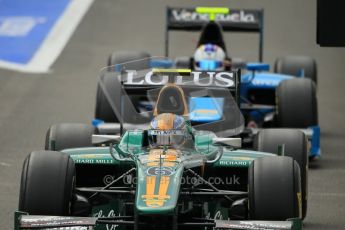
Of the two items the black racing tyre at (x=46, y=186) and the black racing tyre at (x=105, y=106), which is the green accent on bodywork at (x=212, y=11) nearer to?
the black racing tyre at (x=105, y=106)

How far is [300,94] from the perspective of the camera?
1806cm

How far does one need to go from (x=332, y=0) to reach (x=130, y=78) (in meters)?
2.83

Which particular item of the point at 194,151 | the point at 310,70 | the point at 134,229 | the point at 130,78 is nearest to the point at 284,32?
the point at 310,70

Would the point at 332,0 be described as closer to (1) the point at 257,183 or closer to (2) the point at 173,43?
(1) the point at 257,183

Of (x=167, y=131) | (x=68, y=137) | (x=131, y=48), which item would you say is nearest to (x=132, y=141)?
(x=167, y=131)

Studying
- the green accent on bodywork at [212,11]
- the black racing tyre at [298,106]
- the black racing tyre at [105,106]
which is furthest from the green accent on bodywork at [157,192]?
the green accent on bodywork at [212,11]

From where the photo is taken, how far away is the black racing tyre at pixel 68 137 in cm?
1488

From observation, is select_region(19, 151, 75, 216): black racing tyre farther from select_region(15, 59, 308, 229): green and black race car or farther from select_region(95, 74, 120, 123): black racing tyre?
select_region(95, 74, 120, 123): black racing tyre

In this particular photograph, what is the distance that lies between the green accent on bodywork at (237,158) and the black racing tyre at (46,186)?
1.50m

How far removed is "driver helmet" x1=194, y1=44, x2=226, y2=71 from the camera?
19625 mm

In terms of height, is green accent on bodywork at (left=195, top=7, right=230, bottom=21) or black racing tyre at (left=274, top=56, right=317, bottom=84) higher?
green accent on bodywork at (left=195, top=7, right=230, bottom=21)

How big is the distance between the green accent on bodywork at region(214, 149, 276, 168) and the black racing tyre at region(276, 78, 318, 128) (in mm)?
4657

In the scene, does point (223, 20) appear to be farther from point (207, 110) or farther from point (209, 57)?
point (207, 110)

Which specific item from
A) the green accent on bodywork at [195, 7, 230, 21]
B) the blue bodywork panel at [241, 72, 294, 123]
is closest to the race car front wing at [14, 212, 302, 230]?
the blue bodywork panel at [241, 72, 294, 123]
